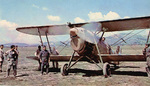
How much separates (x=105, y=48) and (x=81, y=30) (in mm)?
2646

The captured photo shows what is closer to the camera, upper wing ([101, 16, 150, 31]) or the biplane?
the biplane

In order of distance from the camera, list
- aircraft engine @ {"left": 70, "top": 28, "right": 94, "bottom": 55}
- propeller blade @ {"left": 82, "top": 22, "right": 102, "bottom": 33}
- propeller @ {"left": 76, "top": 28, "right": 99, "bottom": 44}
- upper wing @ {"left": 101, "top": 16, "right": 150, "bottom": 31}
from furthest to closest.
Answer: propeller blade @ {"left": 82, "top": 22, "right": 102, "bottom": 33} < upper wing @ {"left": 101, "top": 16, "right": 150, "bottom": 31} < propeller @ {"left": 76, "top": 28, "right": 99, "bottom": 44} < aircraft engine @ {"left": 70, "top": 28, "right": 94, "bottom": 55}

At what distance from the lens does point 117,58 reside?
7.71m

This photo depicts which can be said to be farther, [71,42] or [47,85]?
[71,42]

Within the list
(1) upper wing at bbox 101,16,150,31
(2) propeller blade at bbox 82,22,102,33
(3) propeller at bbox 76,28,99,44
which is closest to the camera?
(3) propeller at bbox 76,28,99,44

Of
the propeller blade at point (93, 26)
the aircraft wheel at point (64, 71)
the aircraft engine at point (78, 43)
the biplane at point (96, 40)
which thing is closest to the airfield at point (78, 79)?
the aircraft wheel at point (64, 71)

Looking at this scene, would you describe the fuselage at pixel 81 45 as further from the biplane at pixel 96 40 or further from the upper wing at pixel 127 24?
the upper wing at pixel 127 24

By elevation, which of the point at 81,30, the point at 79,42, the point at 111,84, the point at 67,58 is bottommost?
the point at 111,84

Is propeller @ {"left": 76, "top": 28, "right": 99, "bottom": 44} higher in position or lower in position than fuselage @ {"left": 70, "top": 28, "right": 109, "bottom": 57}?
higher

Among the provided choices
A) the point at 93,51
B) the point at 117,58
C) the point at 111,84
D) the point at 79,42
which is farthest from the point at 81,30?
the point at 111,84

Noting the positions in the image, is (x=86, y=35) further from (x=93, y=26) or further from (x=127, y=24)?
(x=127, y=24)

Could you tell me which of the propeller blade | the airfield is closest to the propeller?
the propeller blade

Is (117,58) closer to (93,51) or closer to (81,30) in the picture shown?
(93,51)

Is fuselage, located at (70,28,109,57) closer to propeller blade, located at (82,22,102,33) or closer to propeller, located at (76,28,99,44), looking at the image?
propeller, located at (76,28,99,44)
